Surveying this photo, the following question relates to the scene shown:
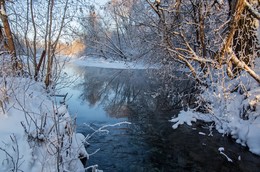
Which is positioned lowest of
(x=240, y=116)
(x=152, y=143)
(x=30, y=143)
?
(x=152, y=143)

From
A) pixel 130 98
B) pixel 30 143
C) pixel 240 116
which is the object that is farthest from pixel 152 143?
pixel 130 98

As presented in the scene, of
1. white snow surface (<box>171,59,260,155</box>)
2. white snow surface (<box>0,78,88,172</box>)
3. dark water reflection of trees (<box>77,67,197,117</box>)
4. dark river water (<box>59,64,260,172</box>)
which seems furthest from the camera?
dark water reflection of trees (<box>77,67,197,117</box>)

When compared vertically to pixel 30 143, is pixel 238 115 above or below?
below

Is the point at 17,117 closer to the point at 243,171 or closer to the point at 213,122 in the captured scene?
the point at 243,171

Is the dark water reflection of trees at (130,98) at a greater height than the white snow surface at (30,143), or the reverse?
the white snow surface at (30,143)

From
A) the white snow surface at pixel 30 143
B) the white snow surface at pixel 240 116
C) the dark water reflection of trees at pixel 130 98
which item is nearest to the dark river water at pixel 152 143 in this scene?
the dark water reflection of trees at pixel 130 98

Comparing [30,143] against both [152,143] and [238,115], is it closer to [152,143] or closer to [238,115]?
[152,143]

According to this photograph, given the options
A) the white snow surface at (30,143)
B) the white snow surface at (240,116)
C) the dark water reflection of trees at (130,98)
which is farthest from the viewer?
the dark water reflection of trees at (130,98)

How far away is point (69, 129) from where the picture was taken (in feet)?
13.9

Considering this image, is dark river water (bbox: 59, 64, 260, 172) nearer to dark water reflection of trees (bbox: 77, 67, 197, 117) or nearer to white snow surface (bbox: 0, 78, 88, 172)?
dark water reflection of trees (bbox: 77, 67, 197, 117)

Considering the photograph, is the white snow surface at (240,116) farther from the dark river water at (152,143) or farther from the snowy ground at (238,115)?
the dark river water at (152,143)

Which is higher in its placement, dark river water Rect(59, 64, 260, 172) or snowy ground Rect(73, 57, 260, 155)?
snowy ground Rect(73, 57, 260, 155)

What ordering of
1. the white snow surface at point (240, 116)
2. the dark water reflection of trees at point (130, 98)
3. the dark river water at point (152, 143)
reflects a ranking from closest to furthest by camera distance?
the dark river water at point (152, 143)
the white snow surface at point (240, 116)
the dark water reflection of trees at point (130, 98)

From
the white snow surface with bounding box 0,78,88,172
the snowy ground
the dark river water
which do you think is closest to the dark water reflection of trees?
the dark river water
